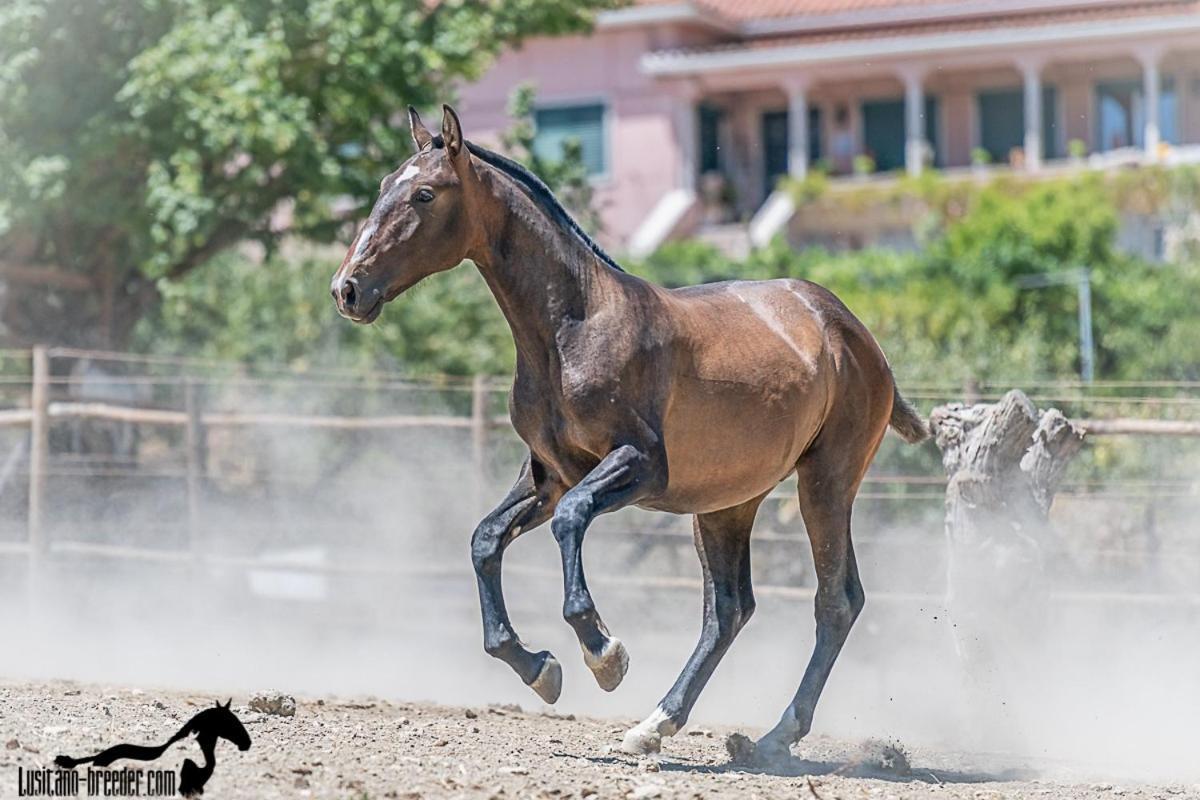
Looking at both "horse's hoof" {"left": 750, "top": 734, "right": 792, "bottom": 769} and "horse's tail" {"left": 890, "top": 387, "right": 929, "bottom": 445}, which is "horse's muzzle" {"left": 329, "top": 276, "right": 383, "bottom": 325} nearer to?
"horse's hoof" {"left": 750, "top": 734, "right": 792, "bottom": 769}

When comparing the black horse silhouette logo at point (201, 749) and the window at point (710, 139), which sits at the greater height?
the window at point (710, 139)

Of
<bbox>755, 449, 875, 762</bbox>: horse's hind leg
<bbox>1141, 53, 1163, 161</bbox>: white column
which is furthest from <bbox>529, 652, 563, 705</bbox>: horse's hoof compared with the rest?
<bbox>1141, 53, 1163, 161</bbox>: white column

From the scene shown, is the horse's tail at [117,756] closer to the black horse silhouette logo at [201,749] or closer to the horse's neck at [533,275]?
the black horse silhouette logo at [201,749]

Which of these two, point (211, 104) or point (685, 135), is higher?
point (211, 104)

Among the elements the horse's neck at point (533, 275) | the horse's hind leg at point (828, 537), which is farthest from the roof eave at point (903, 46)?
the horse's neck at point (533, 275)

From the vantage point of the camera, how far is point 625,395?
19.3 ft

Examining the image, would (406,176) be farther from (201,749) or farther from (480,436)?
(480,436)

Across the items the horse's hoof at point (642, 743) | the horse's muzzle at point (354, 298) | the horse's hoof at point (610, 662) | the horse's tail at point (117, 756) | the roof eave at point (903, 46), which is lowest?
the horse's hoof at point (642, 743)

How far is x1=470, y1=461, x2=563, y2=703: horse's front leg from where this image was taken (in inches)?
227

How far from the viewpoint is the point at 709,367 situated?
20.6ft

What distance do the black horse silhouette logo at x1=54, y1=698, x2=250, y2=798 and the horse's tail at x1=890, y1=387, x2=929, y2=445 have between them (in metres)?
3.25

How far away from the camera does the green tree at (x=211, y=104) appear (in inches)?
504

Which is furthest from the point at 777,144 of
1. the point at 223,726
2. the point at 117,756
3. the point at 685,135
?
the point at 117,756

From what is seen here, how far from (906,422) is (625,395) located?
6.59 feet
